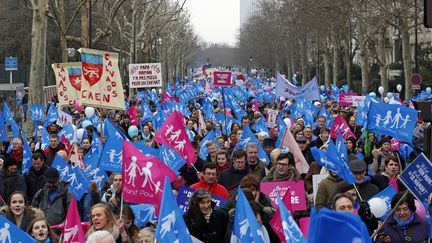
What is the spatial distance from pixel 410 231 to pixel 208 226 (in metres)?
1.60

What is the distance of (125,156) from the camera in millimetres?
8141

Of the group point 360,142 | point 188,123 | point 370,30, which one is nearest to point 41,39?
point 188,123

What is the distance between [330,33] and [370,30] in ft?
37.2

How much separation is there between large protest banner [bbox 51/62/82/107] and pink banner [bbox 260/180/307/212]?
7127mm

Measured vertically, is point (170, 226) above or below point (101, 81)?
below

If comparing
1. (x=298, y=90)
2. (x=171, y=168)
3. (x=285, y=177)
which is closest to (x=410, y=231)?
(x=285, y=177)

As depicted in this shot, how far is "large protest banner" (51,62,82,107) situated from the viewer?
1586cm

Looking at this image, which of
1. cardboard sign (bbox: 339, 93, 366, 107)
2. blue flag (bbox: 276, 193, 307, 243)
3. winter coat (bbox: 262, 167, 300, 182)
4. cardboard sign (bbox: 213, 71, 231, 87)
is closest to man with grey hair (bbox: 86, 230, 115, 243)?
blue flag (bbox: 276, 193, 307, 243)

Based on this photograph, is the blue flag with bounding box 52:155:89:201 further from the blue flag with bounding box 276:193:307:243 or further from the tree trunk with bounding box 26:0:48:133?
the tree trunk with bounding box 26:0:48:133

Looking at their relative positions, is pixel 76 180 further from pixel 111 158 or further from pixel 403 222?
pixel 403 222

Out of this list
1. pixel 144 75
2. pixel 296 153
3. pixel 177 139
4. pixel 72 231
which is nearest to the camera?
pixel 72 231

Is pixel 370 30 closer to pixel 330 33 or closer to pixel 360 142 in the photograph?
pixel 330 33

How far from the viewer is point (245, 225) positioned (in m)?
6.37

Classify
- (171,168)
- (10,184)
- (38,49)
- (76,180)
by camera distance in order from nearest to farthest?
(76,180), (10,184), (171,168), (38,49)
